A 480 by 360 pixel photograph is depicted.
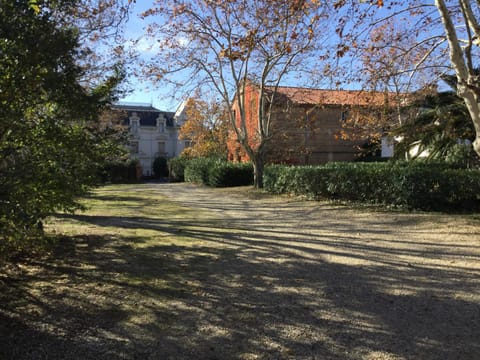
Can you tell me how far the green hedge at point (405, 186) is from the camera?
10.1m

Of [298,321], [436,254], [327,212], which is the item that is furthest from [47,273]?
Result: [327,212]

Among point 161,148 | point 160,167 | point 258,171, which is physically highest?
point 161,148

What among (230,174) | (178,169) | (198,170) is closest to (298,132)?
(230,174)

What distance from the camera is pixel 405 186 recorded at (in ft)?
34.9

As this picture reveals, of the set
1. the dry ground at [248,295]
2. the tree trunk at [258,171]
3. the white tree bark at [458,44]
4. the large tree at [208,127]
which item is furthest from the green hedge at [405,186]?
the large tree at [208,127]

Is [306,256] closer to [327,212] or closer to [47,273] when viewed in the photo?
[47,273]

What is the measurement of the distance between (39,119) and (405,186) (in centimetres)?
914

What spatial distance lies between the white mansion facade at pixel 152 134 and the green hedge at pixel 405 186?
40.8 metres

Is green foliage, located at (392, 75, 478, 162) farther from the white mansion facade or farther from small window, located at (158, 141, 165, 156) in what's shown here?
small window, located at (158, 141, 165, 156)

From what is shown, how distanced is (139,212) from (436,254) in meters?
8.75

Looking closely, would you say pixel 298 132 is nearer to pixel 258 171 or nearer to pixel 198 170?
pixel 198 170

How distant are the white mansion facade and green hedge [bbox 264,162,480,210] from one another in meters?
40.8

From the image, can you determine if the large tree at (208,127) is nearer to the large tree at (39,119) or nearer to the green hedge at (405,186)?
the green hedge at (405,186)

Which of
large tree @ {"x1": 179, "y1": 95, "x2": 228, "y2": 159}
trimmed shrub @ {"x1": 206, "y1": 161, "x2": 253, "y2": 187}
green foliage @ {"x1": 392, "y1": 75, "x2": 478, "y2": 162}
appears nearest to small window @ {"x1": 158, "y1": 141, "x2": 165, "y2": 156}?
large tree @ {"x1": 179, "y1": 95, "x2": 228, "y2": 159}
